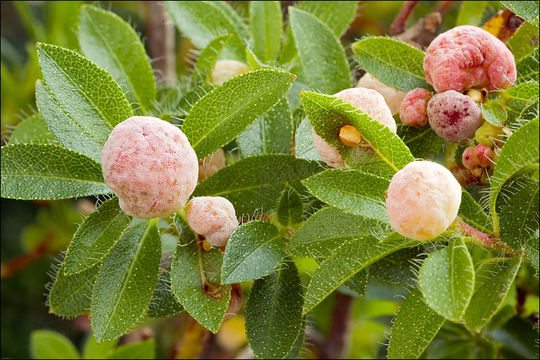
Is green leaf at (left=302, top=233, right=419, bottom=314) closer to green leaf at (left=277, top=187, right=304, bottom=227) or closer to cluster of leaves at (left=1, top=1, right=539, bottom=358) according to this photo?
cluster of leaves at (left=1, top=1, right=539, bottom=358)

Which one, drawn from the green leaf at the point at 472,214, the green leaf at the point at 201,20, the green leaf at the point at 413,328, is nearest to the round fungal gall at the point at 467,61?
the green leaf at the point at 472,214

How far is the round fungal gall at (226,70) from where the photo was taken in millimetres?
1076

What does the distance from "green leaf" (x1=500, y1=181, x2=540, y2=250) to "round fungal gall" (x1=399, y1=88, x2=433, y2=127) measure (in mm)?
166

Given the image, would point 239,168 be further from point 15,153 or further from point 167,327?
point 167,327

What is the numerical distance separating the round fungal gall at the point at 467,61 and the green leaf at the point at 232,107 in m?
0.18

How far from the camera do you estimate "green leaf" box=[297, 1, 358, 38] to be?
3.97ft

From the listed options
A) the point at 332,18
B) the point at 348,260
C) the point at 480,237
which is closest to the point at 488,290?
the point at 480,237

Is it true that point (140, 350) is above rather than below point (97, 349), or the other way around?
above

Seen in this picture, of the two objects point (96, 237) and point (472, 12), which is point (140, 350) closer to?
point (96, 237)

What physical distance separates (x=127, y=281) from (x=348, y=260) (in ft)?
0.89

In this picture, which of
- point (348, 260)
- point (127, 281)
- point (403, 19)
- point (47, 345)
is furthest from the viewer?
point (47, 345)

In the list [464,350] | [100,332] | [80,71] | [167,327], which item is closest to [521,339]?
[464,350]

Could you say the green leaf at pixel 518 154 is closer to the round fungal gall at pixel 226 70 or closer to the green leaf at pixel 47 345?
the round fungal gall at pixel 226 70

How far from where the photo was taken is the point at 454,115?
2.62 ft
